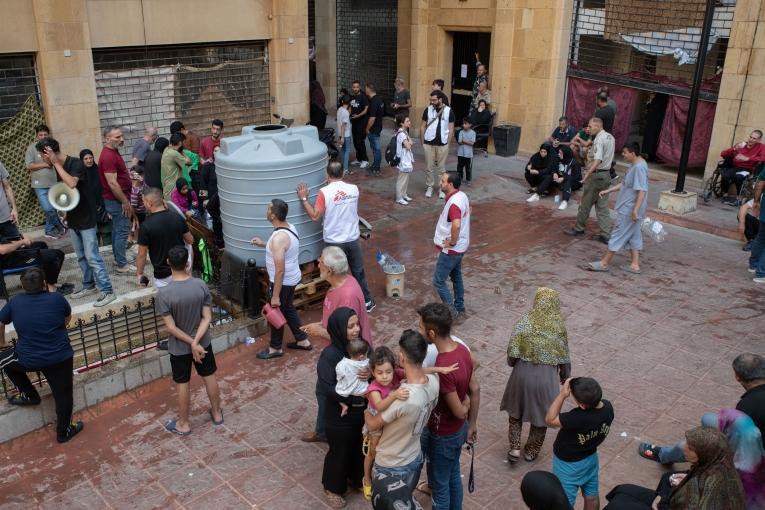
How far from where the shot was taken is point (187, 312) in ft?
18.4

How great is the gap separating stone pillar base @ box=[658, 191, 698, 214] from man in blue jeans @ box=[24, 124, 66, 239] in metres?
9.63

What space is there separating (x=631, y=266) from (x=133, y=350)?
21.5 ft

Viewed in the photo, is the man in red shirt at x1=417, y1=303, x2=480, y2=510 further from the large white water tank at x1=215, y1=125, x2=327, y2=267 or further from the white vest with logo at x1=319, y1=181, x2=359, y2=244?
the large white water tank at x1=215, y1=125, x2=327, y2=267

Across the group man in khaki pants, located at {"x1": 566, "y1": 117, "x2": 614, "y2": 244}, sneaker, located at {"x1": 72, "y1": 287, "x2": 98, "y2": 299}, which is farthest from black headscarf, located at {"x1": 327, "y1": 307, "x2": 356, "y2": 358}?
man in khaki pants, located at {"x1": 566, "y1": 117, "x2": 614, "y2": 244}

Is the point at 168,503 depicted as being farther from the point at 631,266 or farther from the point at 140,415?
the point at 631,266

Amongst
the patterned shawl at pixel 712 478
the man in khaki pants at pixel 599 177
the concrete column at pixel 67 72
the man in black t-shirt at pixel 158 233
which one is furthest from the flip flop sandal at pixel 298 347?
the concrete column at pixel 67 72

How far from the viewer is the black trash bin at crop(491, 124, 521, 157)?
15.1 metres

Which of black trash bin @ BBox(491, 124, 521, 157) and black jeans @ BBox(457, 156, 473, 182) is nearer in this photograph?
black jeans @ BBox(457, 156, 473, 182)

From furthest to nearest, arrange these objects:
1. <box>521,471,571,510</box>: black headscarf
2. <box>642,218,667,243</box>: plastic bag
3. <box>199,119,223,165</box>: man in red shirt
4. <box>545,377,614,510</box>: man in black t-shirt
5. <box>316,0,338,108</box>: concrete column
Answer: <box>316,0,338,108</box>: concrete column
<box>199,119,223,165</box>: man in red shirt
<box>642,218,667,243</box>: plastic bag
<box>545,377,614,510</box>: man in black t-shirt
<box>521,471,571,510</box>: black headscarf

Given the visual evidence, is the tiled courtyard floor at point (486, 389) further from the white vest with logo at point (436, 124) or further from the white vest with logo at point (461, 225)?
the white vest with logo at point (436, 124)

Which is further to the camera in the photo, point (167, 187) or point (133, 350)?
point (167, 187)

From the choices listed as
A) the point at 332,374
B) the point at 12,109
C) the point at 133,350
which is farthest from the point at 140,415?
the point at 12,109

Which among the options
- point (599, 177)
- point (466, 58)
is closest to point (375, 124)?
point (466, 58)

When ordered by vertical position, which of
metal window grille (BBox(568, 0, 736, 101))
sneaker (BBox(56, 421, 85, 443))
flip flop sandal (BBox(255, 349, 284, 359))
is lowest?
sneaker (BBox(56, 421, 85, 443))
